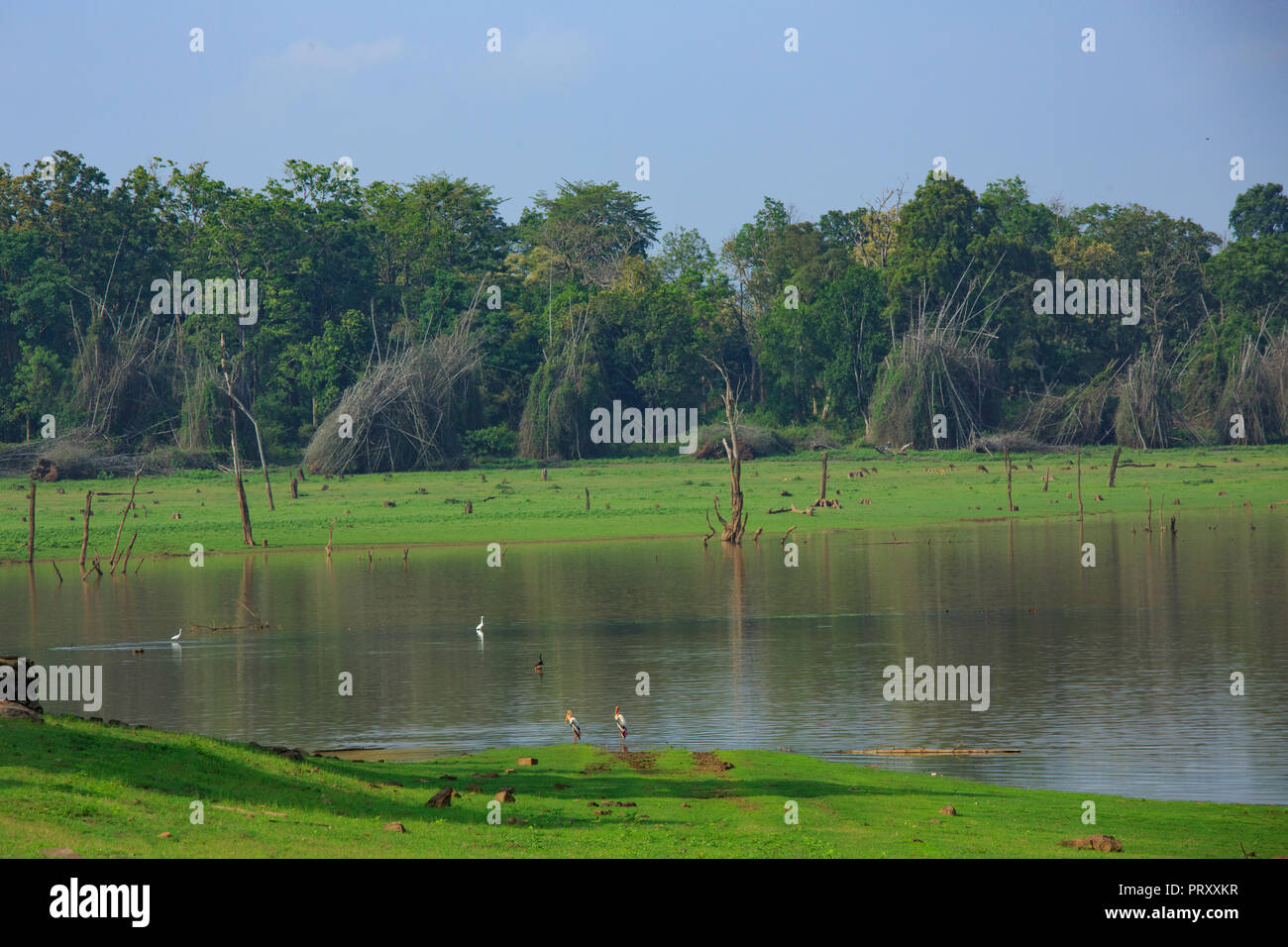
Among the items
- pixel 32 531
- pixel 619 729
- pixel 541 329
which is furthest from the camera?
pixel 541 329

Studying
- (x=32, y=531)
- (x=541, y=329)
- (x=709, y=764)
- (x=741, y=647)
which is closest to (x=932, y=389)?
(x=541, y=329)

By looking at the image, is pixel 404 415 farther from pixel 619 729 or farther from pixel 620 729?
pixel 620 729

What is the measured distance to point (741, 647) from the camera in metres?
30.0

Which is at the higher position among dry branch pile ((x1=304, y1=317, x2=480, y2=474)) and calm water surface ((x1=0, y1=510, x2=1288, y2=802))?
dry branch pile ((x1=304, y1=317, x2=480, y2=474))

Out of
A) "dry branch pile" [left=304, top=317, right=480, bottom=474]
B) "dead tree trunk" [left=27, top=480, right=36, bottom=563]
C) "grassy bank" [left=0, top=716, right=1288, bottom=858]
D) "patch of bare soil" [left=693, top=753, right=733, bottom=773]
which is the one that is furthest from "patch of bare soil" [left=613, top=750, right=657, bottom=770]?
"dry branch pile" [left=304, top=317, right=480, bottom=474]

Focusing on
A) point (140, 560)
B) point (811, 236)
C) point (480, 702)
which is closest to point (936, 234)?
point (811, 236)

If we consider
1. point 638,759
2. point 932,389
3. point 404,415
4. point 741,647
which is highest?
point 932,389

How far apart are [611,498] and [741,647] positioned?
2923 cm

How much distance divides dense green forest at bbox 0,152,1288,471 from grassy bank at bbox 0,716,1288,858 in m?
55.4

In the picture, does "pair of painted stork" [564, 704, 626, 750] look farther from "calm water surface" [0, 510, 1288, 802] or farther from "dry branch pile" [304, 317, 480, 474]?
"dry branch pile" [304, 317, 480, 474]

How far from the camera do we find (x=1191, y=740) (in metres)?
20.5

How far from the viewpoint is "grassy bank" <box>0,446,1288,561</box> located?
50.9m
